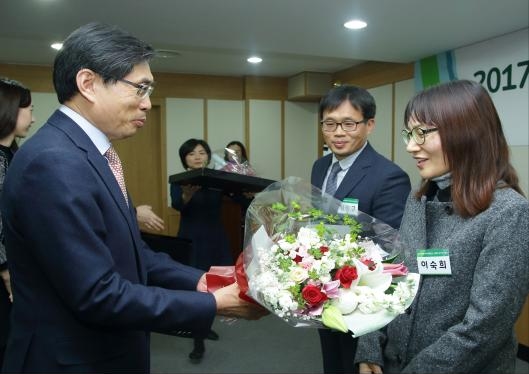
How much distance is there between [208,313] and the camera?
1201mm

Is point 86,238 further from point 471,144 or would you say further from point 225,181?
point 225,181

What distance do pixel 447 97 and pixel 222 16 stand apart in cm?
225

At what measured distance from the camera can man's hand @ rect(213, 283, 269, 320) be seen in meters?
1.26

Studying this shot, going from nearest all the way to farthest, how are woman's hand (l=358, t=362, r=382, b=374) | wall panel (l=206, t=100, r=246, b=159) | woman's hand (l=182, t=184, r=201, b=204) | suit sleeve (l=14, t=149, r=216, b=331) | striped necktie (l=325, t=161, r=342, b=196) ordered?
suit sleeve (l=14, t=149, r=216, b=331)
woman's hand (l=358, t=362, r=382, b=374)
striped necktie (l=325, t=161, r=342, b=196)
woman's hand (l=182, t=184, r=201, b=204)
wall panel (l=206, t=100, r=246, b=159)

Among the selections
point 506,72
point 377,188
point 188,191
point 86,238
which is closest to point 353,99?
point 377,188

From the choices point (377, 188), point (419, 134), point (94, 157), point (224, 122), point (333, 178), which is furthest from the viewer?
point (224, 122)

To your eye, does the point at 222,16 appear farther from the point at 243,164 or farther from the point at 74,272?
the point at 74,272

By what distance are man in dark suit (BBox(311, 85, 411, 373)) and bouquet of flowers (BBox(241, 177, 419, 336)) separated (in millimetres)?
511

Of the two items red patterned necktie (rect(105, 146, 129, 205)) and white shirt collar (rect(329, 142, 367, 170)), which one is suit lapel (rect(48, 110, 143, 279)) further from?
white shirt collar (rect(329, 142, 367, 170))

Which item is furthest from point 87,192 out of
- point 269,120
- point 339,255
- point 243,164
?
point 269,120

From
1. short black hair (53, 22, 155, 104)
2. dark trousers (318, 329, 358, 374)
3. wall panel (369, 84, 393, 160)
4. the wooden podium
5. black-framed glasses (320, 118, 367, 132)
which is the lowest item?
dark trousers (318, 329, 358, 374)

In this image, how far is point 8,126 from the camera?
7.13 ft

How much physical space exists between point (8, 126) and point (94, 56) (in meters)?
1.28

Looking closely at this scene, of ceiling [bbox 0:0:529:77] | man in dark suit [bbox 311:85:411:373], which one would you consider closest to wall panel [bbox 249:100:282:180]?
ceiling [bbox 0:0:529:77]
